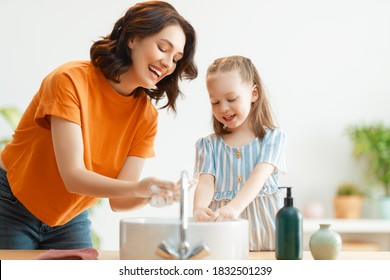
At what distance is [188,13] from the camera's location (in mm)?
4000

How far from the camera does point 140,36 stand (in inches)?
59.4

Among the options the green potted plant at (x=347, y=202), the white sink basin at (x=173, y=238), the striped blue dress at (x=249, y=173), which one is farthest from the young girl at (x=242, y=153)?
the green potted plant at (x=347, y=202)

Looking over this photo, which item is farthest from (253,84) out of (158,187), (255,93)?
(158,187)

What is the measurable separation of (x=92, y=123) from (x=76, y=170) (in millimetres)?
256

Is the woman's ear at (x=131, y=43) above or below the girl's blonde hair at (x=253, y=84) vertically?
above

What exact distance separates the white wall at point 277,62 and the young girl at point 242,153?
7.63 ft

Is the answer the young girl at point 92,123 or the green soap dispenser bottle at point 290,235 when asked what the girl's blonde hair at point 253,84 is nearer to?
the young girl at point 92,123

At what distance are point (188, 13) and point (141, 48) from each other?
258cm

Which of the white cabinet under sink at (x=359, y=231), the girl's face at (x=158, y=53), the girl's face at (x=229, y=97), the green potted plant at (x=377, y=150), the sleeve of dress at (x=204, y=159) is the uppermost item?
the girl's face at (x=158, y=53)

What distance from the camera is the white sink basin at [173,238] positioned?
41.5 inches

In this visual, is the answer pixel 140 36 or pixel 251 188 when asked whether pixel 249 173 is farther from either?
pixel 140 36

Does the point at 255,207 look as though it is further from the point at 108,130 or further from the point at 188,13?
the point at 188,13

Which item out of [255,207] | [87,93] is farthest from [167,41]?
[255,207]

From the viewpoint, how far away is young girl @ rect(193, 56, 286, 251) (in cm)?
155
